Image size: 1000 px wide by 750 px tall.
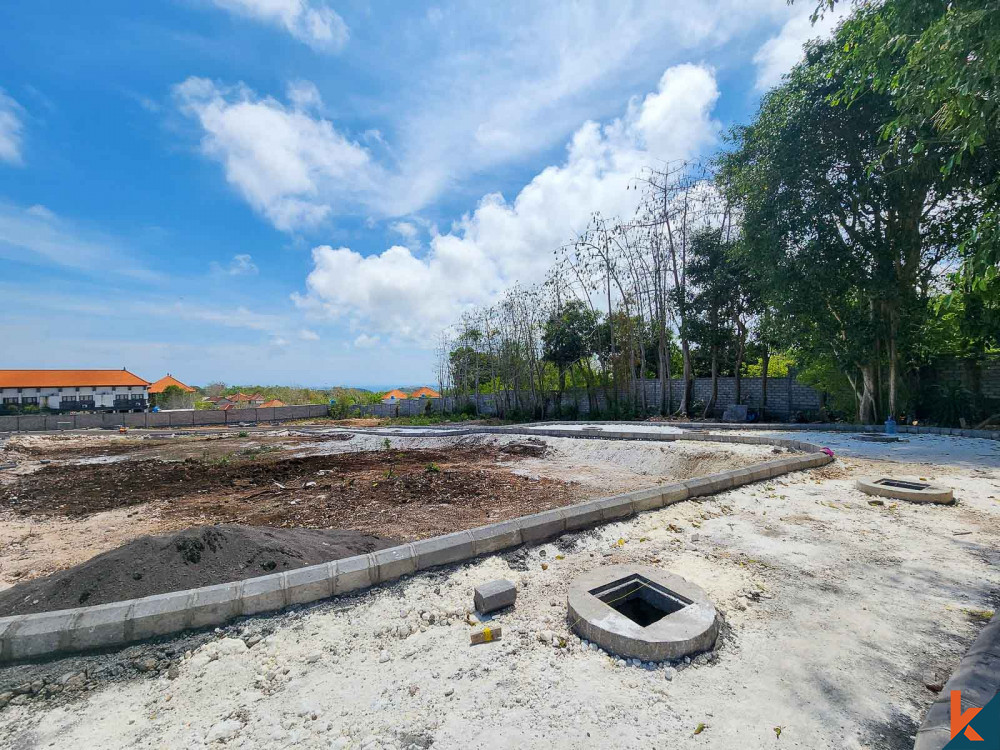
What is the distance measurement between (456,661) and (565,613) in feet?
2.26

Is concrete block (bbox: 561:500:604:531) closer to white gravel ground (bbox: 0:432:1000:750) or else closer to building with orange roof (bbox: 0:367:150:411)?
white gravel ground (bbox: 0:432:1000:750)

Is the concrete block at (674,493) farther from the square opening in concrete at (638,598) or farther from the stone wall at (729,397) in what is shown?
the stone wall at (729,397)

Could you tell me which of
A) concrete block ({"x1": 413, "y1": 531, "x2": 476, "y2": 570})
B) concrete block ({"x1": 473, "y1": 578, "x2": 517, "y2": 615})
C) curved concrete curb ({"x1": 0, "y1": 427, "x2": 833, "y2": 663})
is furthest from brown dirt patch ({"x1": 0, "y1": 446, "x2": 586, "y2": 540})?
concrete block ({"x1": 473, "y1": 578, "x2": 517, "y2": 615})

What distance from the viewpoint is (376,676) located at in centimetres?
202

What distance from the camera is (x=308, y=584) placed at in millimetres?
2672

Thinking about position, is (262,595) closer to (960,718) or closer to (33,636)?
(33,636)

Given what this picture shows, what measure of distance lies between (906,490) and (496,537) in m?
4.20

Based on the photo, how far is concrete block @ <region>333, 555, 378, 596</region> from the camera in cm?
277

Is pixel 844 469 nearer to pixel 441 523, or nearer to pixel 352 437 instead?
pixel 441 523

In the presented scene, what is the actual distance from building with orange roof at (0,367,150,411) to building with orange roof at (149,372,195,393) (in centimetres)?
349

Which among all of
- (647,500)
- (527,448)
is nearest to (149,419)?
(527,448)

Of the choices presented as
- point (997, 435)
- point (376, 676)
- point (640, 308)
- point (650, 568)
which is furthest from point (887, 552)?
point (640, 308)

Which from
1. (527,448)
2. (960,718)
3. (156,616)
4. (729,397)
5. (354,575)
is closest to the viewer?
(960,718)

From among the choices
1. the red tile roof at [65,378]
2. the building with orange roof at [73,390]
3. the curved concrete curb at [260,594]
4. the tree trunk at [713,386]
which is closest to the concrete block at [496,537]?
the curved concrete curb at [260,594]
